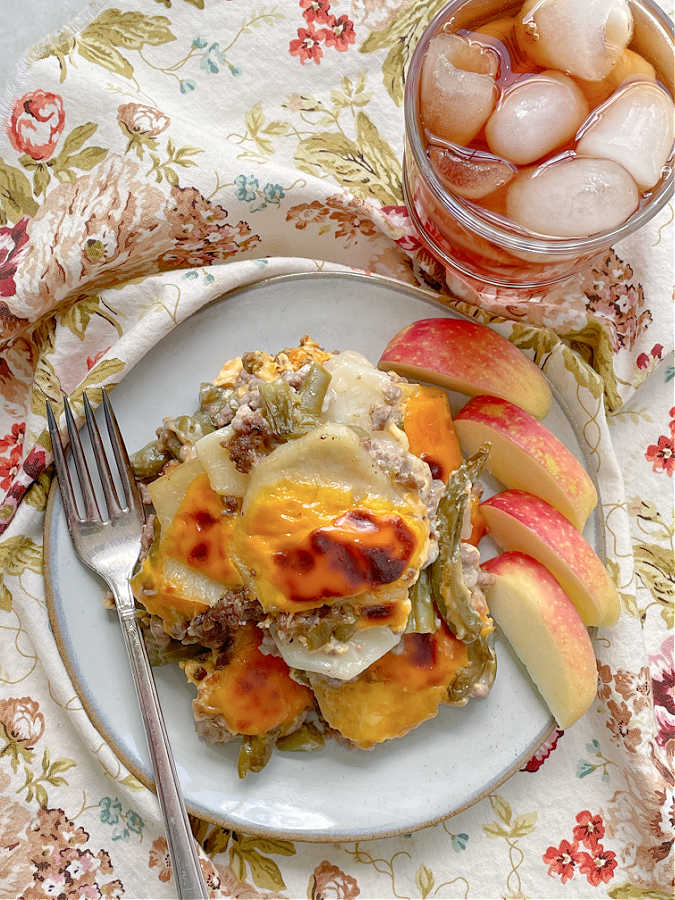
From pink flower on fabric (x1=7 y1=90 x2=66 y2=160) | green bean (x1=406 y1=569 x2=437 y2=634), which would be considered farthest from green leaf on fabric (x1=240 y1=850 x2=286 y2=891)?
pink flower on fabric (x1=7 y1=90 x2=66 y2=160)

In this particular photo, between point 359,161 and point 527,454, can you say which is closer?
point 527,454

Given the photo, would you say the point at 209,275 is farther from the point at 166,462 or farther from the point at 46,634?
the point at 46,634

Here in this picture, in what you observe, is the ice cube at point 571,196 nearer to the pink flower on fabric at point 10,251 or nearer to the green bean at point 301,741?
the pink flower on fabric at point 10,251

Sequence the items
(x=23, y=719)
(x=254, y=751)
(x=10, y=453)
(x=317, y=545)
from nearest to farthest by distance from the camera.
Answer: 1. (x=317, y=545)
2. (x=254, y=751)
3. (x=23, y=719)
4. (x=10, y=453)

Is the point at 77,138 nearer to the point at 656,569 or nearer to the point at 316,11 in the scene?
the point at 316,11

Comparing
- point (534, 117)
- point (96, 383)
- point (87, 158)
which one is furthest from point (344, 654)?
point (87, 158)

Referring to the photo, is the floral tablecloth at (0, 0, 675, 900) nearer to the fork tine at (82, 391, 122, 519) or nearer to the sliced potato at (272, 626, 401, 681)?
the fork tine at (82, 391, 122, 519)
